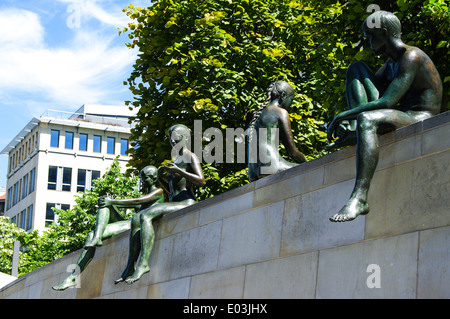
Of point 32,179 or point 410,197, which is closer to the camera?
point 410,197

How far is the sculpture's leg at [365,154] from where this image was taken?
744cm

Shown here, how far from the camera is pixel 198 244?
10.7 m

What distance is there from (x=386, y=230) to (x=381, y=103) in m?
1.39

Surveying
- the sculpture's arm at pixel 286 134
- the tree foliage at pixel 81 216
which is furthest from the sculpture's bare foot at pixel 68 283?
the tree foliage at pixel 81 216

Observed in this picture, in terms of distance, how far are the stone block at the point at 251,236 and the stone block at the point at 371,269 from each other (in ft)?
3.64

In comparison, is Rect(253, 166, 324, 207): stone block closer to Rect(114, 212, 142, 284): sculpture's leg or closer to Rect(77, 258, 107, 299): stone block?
Rect(114, 212, 142, 284): sculpture's leg

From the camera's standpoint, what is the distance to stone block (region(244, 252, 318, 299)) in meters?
8.16

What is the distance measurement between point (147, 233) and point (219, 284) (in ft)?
7.56

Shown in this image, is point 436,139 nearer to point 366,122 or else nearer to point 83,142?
point 366,122

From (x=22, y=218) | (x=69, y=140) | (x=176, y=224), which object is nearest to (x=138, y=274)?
(x=176, y=224)

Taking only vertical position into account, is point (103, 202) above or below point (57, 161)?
below

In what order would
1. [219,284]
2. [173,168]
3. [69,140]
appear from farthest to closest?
1. [69,140]
2. [173,168]
3. [219,284]

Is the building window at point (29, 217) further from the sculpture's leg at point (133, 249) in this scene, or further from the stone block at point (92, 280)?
the sculpture's leg at point (133, 249)

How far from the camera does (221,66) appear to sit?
67.9ft
